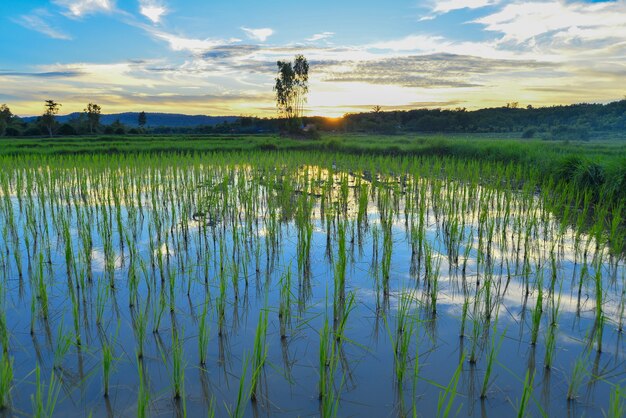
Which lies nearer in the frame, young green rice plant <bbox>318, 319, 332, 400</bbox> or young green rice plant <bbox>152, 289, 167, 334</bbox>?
young green rice plant <bbox>318, 319, 332, 400</bbox>

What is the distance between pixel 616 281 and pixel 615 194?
3.81 metres

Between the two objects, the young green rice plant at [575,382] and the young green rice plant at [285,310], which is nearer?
the young green rice plant at [575,382]

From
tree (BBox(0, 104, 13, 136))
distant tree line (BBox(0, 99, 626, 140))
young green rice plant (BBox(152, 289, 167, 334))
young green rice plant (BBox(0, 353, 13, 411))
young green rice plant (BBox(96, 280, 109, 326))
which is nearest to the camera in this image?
young green rice plant (BBox(0, 353, 13, 411))

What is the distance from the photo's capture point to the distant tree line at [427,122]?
30.2m

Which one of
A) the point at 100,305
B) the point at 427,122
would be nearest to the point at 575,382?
the point at 100,305

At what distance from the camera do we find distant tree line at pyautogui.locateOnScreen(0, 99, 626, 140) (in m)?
30.2

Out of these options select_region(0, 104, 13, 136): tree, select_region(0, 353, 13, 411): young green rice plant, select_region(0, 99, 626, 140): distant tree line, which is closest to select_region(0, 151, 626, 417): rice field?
select_region(0, 353, 13, 411): young green rice plant

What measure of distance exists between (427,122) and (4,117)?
37.0 meters

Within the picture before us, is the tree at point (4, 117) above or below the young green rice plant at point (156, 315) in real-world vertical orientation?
above

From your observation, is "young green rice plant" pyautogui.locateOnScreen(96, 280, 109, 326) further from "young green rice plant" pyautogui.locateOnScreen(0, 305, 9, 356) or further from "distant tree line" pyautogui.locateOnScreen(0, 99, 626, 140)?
"distant tree line" pyautogui.locateOnScreen(0, 99, 626, 140)

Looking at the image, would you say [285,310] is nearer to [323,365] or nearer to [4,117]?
[323,365]

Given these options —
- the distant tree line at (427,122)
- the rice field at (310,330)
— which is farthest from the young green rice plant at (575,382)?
the distant tree line at (427,122)

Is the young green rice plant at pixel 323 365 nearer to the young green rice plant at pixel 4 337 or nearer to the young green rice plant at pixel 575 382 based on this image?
the young green rice plant at pixel 575 382

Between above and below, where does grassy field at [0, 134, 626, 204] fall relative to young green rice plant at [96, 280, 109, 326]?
above
